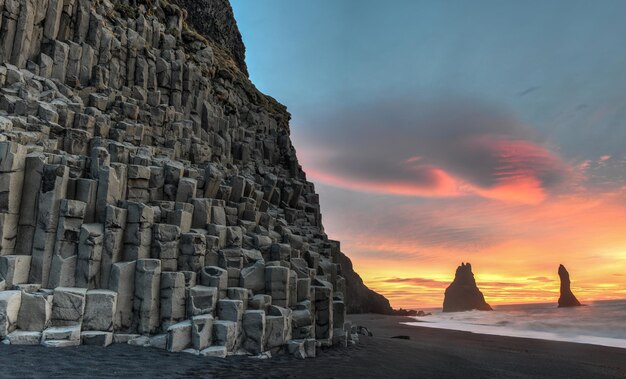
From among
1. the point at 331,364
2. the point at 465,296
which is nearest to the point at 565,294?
the point at 465,296

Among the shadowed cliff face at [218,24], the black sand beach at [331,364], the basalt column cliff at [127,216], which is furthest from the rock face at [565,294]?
the basalt column cliff at [127,216]

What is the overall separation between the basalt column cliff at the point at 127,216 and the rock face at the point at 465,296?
180 meters

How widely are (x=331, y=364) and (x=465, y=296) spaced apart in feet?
634

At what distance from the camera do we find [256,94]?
141 ft

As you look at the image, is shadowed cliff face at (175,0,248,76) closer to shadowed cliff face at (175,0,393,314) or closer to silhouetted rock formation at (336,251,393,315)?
shadowed cliff face at (175,0,393,314)

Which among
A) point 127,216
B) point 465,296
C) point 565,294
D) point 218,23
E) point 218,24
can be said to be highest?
point 218,23

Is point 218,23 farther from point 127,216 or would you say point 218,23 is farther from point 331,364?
point 331,364

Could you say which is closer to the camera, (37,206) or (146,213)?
(37,206)

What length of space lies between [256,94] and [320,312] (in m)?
28.0

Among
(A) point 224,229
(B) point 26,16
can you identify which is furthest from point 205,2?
(A) point 224,229

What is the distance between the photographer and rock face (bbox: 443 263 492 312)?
188750 mm

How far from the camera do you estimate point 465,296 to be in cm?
19138

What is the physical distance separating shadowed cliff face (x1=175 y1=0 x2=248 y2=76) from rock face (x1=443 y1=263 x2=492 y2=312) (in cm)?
16484

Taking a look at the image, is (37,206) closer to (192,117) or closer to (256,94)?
(192,117)
